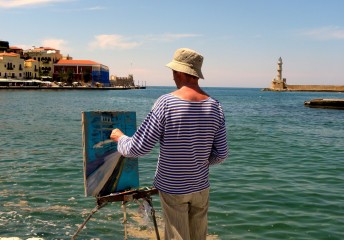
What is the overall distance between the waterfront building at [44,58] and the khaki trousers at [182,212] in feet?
400

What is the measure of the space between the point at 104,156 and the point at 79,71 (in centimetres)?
12723

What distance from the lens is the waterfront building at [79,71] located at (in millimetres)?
122688

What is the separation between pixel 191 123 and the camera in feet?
10.2

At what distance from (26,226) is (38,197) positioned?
183 cm

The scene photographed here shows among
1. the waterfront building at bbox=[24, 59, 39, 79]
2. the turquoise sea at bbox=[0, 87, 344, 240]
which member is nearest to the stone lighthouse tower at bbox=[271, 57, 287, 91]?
the waterfront building at bbox=[24, 59, 39, 79]

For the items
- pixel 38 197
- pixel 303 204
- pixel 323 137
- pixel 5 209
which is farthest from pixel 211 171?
pixel 323 137

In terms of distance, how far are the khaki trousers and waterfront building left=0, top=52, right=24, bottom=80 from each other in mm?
113923

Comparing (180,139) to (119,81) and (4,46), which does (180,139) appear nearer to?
(4,46)

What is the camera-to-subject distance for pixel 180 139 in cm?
314

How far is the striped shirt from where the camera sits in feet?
10.1

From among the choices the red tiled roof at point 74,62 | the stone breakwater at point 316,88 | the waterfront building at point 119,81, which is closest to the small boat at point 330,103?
the red tiled roof at point 74,62

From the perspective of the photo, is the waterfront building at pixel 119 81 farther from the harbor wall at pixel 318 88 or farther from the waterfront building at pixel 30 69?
the harbor wall at pixel 318 88

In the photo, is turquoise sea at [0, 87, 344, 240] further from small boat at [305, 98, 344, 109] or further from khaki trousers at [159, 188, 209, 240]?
small boat at [305, 98, 344, 109]

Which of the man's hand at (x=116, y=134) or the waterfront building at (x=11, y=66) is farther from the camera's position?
the waterfront building at (x=11, y=66)
